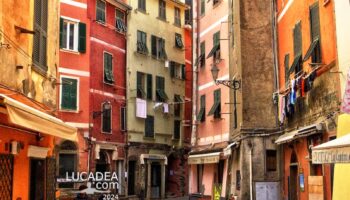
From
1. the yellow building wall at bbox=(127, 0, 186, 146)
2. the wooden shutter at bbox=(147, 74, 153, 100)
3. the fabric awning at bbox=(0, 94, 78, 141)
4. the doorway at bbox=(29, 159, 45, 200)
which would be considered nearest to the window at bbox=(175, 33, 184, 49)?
the yellow building wall at bbox=(127, 0, 186, 146)

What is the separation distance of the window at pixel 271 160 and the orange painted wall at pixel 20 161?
37.5 feet

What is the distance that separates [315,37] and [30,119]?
374 inches

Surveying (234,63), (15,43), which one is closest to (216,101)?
(234,63)

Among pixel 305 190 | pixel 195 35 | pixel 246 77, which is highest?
pixel 195 35

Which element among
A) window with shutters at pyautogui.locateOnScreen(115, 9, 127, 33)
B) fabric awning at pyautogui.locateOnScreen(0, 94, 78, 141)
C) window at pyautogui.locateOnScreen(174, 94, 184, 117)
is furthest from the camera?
window at pyautogui.locateOnScreen(174, 94, 184, 117)

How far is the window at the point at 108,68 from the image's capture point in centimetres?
3594

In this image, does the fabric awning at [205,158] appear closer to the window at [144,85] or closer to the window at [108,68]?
the window at [108,68]

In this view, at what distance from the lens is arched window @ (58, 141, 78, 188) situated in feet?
105

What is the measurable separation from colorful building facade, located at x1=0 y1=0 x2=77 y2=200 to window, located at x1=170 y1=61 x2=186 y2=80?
28224mm

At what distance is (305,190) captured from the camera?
17453mm

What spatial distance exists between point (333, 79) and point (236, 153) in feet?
35.6

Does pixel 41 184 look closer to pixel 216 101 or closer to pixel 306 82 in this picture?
pixel 306 82

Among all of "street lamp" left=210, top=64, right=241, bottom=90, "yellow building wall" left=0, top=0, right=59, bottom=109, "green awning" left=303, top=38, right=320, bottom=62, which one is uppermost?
"street lamp" left=210, top=64, right=241, bottom=90

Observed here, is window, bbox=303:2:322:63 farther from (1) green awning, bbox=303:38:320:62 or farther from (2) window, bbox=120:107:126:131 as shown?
(2) window, bbox=120:107:126:131
